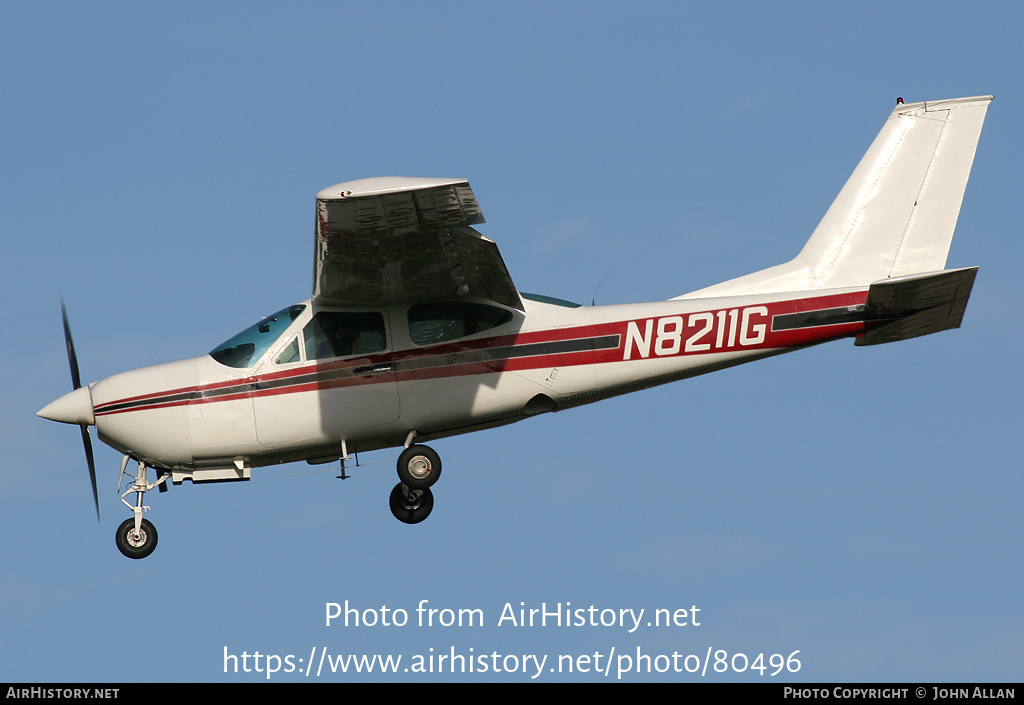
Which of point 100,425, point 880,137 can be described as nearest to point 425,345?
point 100,425

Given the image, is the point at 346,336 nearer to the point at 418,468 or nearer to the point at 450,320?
the point at 450,320

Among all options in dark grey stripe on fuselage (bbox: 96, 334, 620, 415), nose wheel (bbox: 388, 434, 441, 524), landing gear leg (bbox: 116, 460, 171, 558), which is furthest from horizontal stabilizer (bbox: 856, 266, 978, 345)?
landing gear leg (bbox: 116, 460, 171, 558)

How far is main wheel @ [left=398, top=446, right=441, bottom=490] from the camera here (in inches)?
629

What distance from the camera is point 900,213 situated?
16.8 m

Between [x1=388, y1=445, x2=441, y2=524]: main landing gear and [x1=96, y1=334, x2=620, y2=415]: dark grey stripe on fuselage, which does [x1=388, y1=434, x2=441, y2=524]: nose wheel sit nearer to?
[x1=388, y1=445, x2=441, y2=524]: main landing gear

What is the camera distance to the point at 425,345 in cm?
1597

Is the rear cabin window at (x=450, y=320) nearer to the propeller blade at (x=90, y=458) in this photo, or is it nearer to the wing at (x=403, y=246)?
the wing at (x=403, y=246)

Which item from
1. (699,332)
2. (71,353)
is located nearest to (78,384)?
(71,353)

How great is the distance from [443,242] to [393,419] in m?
2.47

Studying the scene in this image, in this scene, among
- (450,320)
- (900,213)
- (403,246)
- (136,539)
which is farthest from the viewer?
(900,213)

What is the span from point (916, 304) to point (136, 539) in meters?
9.58

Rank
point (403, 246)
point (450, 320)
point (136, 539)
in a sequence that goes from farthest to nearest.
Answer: point (136, 539), point (450, 320), point (403, 246)
